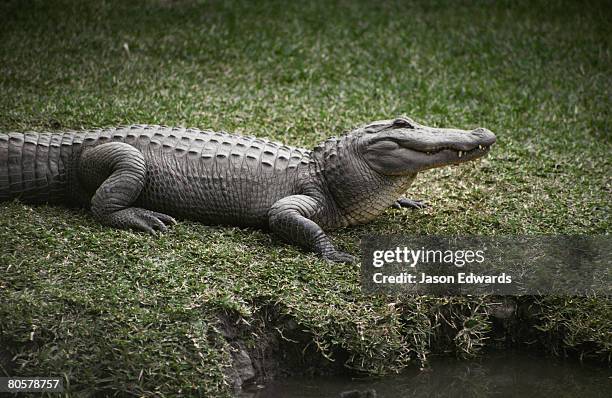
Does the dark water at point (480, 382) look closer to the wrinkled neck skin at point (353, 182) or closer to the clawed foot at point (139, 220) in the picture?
the wrinkled neck skin at point (353, 182)

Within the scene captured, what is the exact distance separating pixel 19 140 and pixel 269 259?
2055 mm

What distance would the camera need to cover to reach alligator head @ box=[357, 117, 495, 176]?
596cm

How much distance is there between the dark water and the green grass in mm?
124

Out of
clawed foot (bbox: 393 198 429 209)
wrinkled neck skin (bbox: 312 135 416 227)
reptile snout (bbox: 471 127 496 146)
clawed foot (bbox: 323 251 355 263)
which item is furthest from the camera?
clawed foot (bbox: 393 198 429 209)

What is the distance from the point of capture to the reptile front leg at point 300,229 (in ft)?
18.8

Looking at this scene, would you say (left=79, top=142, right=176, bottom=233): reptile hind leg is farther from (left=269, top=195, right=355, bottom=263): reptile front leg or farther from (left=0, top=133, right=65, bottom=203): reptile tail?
(left=269, top=195, right=355, bottom=263): reptile front leg

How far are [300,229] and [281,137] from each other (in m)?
2.15

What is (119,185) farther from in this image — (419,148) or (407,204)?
(407,204)

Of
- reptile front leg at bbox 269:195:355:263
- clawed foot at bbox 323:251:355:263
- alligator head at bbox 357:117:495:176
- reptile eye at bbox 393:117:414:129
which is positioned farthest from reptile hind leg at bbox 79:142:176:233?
reptile eye at bbox 393:117:414:129

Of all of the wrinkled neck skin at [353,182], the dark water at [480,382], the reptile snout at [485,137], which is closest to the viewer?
the dark water at [480,382]

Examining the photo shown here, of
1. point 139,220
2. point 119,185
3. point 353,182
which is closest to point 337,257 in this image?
point 353,182

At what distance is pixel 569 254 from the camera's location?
19.8ft

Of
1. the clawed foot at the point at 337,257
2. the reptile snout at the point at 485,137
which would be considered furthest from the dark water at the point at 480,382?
the reptile snout at the point at 485,137

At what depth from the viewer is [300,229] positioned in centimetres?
575
